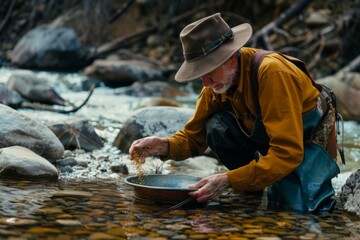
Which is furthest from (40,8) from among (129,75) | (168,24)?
(129,75)

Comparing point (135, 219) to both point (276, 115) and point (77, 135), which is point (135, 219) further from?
point (77, 135)

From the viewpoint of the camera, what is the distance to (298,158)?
3.19 metres

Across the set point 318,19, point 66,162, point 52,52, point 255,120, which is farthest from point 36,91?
point 318,19

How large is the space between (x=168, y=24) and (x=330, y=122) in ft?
34.2

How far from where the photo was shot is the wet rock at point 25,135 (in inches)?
177

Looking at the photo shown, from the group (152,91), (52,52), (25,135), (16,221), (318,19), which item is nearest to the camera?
(16,221)

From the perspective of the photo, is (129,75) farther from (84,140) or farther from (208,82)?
(208,82)

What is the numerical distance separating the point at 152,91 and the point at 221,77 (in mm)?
7102

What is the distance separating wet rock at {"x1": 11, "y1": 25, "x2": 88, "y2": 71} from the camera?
12.9m

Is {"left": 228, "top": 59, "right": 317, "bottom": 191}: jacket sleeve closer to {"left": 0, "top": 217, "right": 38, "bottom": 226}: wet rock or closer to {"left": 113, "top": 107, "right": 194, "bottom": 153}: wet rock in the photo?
{"left": 0, "top": 217, "right": 38, "bottom": 226}: wet rock

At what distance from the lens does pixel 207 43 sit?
10.7ft

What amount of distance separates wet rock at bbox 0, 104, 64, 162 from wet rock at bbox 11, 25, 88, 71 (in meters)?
8.53

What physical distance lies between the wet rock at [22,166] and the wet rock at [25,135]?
36 cm

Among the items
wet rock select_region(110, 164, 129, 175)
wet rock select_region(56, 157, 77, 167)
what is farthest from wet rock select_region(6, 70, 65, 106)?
wet rock select_region(110, 164, 129, 175)
